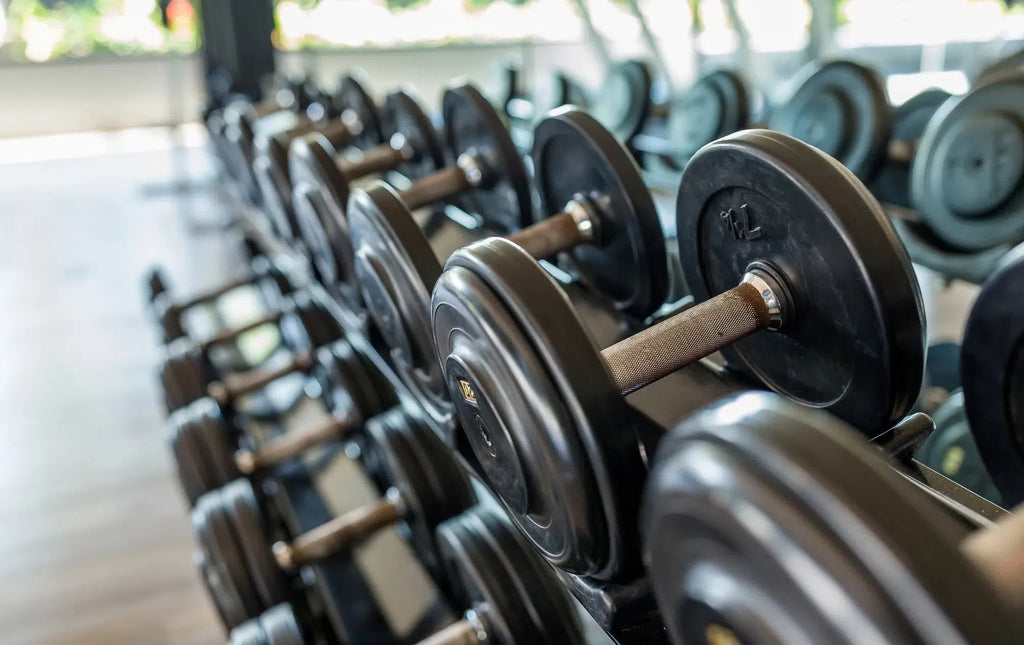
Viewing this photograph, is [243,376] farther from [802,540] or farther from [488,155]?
[802,540]

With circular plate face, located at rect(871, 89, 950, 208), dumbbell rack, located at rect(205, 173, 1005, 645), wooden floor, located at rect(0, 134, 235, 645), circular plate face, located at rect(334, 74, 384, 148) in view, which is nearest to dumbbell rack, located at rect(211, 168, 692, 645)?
dumbbell rack, located at rect(205, 173, 1005, 645)

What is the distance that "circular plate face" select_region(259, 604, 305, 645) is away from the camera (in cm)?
109

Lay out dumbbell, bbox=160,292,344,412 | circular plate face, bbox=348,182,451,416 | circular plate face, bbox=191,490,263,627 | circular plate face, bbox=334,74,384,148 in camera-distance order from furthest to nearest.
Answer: circular plate face, bbox=334,74,384,148 < dumbbell, bbox=160,292,344,412 < circular plate face, bbox=191,490,263,627 < circular plate face, bbox=348,182,451,416

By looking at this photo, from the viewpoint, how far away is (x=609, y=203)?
91 centimetres

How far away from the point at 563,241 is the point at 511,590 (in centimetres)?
42

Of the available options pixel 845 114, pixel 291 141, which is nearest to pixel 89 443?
pixel 291 141

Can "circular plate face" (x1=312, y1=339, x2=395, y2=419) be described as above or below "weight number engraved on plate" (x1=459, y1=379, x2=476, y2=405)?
below

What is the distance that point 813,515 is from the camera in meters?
0.32

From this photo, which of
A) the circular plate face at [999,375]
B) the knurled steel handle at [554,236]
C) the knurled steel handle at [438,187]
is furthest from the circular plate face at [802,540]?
the knurled steel handle at [438,187]

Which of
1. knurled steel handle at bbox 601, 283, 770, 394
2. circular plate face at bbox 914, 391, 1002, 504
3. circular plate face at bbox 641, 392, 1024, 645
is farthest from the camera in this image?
circular plate face at bbox 914, 391, 1002, 504

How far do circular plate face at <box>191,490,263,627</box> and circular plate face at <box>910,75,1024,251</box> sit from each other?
48.8 inches

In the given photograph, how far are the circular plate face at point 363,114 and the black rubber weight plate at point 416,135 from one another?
307mm

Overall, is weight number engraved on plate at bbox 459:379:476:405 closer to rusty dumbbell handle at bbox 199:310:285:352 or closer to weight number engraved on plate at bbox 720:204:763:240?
weight number engraved on plate at bbox 720:204:763:240

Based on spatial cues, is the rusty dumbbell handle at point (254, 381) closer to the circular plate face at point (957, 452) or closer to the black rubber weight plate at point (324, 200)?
the black rubber weight plate at point (324, 200)
